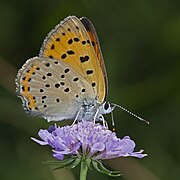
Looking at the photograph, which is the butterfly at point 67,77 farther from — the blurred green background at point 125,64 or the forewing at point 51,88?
the blurred green background at point 125,64

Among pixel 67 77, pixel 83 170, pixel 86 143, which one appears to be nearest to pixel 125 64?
pixel 67 77

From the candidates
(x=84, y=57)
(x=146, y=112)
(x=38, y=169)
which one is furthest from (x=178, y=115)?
(x=84, y=57)

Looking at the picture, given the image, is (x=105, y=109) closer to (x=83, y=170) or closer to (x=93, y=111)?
(x=93, y=111)

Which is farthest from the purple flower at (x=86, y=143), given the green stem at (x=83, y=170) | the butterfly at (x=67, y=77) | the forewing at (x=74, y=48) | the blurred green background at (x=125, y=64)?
the blurred green background at (x=125, y=64)

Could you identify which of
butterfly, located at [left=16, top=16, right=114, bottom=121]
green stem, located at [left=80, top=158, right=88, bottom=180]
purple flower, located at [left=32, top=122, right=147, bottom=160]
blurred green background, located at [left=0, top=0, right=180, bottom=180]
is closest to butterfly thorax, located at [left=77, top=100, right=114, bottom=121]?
butterfly, located at [left=16, top=16, right=114, bottom=121]

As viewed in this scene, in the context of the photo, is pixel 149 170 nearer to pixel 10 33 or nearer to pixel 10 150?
pixel 10 150
